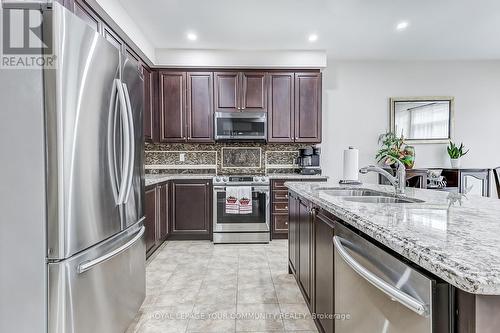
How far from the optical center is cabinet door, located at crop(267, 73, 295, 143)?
161 inches

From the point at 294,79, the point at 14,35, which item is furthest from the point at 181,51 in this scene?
the point at 14,35

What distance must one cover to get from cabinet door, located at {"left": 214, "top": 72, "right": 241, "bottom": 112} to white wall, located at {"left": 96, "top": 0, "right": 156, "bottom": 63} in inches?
38.9

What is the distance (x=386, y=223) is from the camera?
2.93 feet

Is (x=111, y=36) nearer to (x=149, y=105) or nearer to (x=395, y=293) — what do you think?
(x=149, y=105)

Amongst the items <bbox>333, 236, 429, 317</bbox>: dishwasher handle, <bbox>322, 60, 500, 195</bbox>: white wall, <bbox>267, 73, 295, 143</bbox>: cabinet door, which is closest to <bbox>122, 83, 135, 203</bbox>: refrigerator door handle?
<bbox>333, 236, 429, 317</bbox>: dishwasher handle

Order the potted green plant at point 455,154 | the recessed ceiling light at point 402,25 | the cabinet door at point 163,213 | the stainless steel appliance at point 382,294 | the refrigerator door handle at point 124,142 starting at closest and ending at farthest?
the stainless steel appliance at point 382,294 → the refrigerator door handle at point 124,142 → the recessed ceiling light at point 402,25 → the cabinet door at point 163,213 → the potted green plant at point 455,154

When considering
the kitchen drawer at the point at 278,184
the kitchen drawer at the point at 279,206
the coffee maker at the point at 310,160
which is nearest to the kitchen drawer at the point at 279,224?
the kitchen drawer at the point at 279,206

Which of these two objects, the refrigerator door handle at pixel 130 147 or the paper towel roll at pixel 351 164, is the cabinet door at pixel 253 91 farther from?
the refrigerator door handle at pixel 130 147

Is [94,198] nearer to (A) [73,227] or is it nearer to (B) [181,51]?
(A) [73,227]

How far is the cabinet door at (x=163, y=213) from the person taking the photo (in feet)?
11.2

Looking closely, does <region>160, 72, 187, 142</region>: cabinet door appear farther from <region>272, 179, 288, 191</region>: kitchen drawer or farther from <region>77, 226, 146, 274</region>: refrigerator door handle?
<region>77, 226, 146, 274</region>: refrigerator door handle

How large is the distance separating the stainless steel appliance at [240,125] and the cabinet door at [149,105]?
0.93 metres

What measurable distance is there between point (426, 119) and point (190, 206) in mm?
4141

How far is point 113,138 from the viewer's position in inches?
57.7
